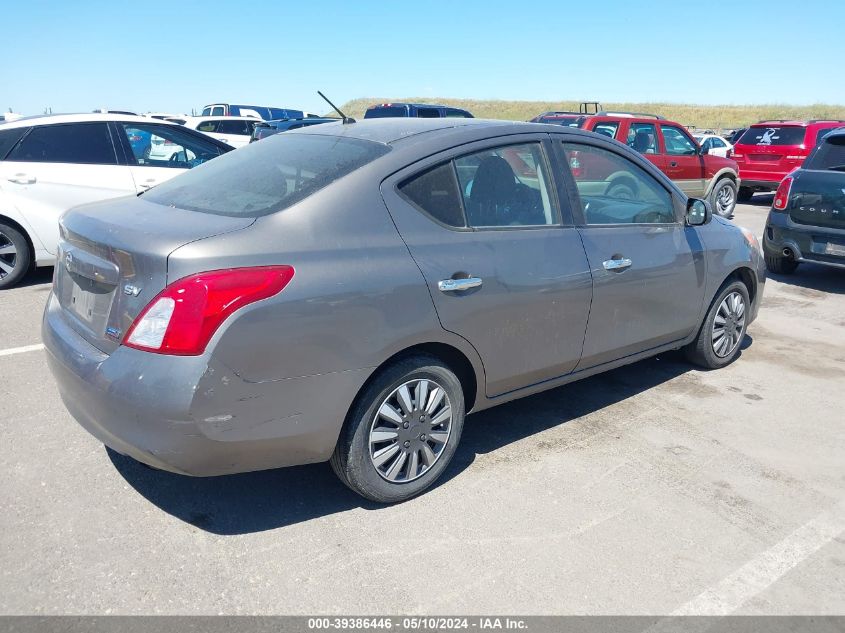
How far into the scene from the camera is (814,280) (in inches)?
343

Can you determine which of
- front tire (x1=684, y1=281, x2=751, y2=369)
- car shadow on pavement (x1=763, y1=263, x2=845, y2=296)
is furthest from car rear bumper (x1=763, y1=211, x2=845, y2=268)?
front tire (x1=684, y1=281, x2=751, y2=369)

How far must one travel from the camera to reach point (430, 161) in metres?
3.39

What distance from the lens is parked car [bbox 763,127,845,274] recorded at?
7.64 metres

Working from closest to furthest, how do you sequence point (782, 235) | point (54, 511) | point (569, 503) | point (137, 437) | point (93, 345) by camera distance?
1. point (137, 437)
2. point (93, 345)
3. point (54, 511)
4. point (569, 503)
5. point (782, 235)

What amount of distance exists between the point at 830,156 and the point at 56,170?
813 cm

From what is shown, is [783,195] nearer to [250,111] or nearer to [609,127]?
[609,127]

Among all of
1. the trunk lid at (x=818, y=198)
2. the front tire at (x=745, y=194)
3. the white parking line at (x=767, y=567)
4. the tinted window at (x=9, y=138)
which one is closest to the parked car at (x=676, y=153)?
the front tire at (x=745, y=194)

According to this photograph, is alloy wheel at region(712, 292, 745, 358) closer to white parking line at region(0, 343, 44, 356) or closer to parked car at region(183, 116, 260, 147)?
white parking line at region(0, 343, 44, 356)

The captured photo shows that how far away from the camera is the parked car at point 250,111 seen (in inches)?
1243

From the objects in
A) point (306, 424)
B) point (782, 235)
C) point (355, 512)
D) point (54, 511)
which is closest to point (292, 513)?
point (355, 512)

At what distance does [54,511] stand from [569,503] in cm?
232

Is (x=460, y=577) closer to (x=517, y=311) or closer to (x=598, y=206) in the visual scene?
(x=517, y=311)

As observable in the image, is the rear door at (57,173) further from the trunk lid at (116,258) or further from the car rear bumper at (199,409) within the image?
the car rear bumper at (199,409)

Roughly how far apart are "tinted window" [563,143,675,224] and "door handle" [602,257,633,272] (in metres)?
0.24
